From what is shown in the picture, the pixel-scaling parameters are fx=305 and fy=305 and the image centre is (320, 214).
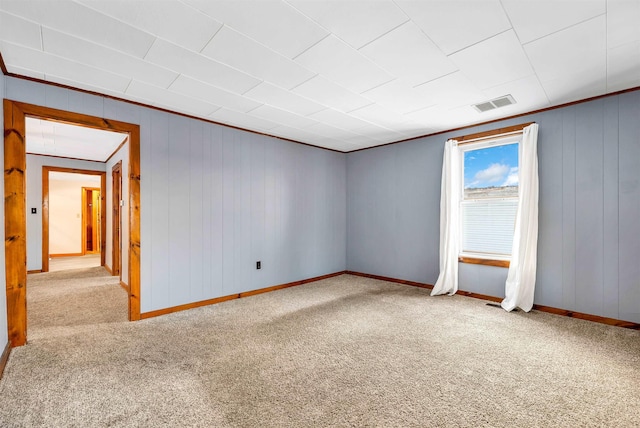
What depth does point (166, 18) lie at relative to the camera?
1963 millimetres

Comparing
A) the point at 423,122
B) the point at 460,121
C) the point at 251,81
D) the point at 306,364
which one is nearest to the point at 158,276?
the point at 306,364

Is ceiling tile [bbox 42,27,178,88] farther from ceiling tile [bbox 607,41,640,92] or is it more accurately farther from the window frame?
the window frame

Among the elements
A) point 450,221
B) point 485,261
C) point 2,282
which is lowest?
point 485,261

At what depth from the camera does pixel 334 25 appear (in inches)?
80.6

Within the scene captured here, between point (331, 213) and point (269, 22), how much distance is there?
4.09 m

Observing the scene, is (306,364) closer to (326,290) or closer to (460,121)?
(326,290)

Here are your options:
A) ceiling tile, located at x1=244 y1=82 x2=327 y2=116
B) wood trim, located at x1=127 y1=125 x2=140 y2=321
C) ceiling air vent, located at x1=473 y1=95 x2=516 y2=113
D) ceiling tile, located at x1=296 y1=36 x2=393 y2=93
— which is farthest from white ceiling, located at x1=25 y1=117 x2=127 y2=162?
ceiling air vent, located at x1=473 y1=95 x2=516 y2=113

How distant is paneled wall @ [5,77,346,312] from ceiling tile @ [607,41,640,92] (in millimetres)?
3910

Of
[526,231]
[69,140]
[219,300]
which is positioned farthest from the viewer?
[69,140]

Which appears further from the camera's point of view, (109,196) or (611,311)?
(109,196)

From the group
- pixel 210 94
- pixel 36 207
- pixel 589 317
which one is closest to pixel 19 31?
pixel 210 94

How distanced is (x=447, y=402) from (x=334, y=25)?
8.40 feet

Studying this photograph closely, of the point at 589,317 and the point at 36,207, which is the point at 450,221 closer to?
the point at 589,317

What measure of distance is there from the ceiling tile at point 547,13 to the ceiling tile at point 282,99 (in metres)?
1.97
